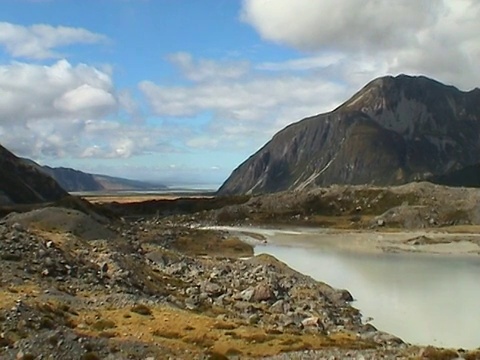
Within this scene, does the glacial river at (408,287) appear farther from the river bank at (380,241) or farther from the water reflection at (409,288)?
the river bank at (380,241)

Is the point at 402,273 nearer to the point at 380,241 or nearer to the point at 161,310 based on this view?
the point at 380,241

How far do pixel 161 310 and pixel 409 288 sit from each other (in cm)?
4302

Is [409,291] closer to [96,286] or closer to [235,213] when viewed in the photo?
[96,286]

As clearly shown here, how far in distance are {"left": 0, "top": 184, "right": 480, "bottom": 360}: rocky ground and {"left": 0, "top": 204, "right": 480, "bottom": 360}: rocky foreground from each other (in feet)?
0.19

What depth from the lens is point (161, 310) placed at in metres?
33.1

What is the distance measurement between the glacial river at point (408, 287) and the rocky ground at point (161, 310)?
4023 mm

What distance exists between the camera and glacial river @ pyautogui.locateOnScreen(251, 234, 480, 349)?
47906 mm

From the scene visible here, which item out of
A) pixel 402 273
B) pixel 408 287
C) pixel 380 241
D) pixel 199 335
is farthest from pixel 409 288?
pixel 380 241

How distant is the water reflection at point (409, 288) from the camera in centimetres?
4788

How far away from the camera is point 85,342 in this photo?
2241 centimetres

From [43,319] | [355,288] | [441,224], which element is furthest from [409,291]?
[441,224]

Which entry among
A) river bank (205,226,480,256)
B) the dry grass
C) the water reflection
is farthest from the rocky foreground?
river bank (205,226,480,256)

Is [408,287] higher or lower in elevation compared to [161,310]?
lower

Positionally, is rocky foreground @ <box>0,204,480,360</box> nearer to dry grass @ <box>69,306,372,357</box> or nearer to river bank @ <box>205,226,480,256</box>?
dry grass @ <box>69,306,372,357</box>
